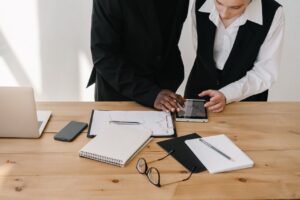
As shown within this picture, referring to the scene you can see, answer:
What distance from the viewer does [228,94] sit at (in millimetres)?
1701

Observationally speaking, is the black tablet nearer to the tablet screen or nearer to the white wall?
the tablet screen

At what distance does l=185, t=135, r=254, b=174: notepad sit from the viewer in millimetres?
1233

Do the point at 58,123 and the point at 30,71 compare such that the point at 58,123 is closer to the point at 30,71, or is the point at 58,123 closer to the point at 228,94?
the point at 228,94

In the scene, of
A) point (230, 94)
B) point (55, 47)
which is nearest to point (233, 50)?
point (230, 94)

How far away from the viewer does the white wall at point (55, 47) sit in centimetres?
274

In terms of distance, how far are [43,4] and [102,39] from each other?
122 cm

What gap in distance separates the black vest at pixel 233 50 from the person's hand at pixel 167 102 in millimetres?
365

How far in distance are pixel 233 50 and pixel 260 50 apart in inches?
5.1

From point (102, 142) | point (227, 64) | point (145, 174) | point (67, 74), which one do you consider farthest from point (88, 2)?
point (145, 174)

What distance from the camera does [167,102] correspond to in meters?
1.60

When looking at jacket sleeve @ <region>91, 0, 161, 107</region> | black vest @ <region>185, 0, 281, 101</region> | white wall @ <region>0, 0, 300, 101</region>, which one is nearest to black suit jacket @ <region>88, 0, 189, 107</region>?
jacket sleeve @ <region>91, 0, 161, 107</region>

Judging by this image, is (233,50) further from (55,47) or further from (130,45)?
(55,47)

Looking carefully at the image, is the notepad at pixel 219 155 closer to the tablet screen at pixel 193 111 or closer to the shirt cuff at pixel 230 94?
the tablet screen at pixel 193 111

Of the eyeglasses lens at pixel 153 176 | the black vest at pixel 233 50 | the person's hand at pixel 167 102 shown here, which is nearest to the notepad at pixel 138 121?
the person's hand at pixel 167 102
